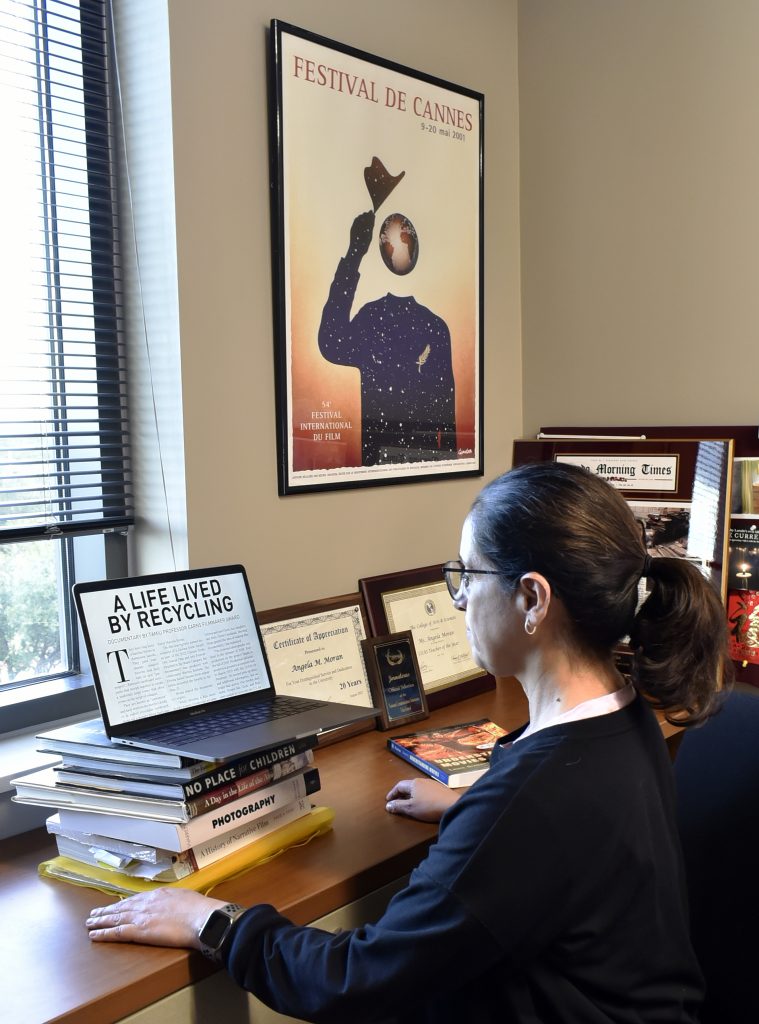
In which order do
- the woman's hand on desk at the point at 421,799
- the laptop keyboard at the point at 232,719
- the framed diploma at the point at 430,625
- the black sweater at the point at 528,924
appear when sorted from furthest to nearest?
the framed diploma at the point at 430,625 → the woman's hand on desk at the point at 421,799 → the laptop keyboard at the point at 232,719 → the black sweater at the point at 528,924

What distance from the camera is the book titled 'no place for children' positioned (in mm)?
1597

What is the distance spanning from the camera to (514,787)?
1.04m

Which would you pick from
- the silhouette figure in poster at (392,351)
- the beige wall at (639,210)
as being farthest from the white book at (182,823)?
the beige wall at (639,210)

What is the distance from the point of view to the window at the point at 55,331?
65.3 inches

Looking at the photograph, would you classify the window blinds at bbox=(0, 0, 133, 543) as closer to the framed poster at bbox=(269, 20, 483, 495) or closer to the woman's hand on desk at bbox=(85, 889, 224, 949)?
the framed poster at bbox=(269, 20, 483, 495)

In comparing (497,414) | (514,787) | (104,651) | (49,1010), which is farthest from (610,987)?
(497,414)

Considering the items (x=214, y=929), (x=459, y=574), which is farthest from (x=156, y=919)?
(x=459, y=574)

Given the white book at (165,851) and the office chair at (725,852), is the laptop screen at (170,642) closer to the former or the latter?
the white book at (165,851)

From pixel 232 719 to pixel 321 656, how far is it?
17.6 inches

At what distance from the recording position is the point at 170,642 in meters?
1.45

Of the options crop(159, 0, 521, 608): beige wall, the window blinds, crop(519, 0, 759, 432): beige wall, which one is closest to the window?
the window blinds

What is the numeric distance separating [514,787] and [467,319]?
1504 mm

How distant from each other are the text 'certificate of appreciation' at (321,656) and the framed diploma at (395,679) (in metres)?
0.03

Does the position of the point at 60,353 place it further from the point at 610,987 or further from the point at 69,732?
the point at 610,987
